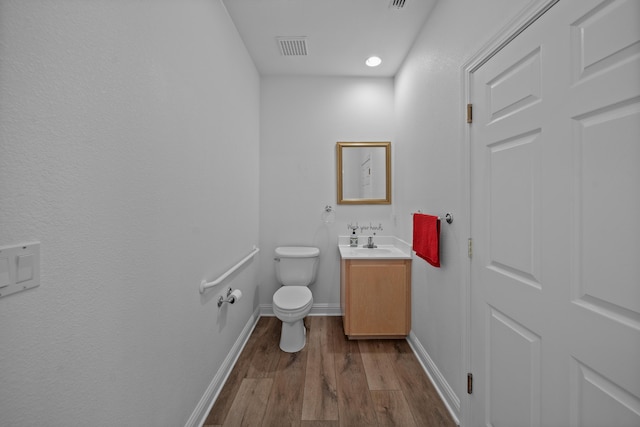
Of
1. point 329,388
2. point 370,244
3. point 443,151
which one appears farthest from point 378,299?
point 443,151

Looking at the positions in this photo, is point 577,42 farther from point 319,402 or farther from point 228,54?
point 319,402

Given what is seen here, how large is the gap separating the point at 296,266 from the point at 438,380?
1408mm

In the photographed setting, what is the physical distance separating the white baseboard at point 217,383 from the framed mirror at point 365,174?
1541mm

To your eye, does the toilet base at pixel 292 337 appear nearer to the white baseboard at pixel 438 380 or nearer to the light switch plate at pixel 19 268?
the white baseboard at pixel 438 380

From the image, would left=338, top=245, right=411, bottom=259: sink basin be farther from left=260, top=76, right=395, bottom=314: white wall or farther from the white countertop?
left=260, top=76, right=395, bottom=314: white wall

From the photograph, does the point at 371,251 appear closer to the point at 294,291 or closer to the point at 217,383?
the point at 294,291

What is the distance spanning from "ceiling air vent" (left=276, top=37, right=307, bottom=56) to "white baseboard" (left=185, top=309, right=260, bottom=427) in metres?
2.37

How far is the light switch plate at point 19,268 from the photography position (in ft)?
1.70

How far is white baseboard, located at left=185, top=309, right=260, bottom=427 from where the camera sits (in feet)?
4.36

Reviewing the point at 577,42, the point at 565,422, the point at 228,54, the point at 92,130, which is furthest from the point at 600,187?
the point at 228,54

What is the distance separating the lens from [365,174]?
8.79 ft

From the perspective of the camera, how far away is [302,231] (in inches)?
105

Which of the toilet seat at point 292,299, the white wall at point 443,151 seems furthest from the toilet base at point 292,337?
the white wall at point 443,151

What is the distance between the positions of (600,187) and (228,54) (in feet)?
6.69
